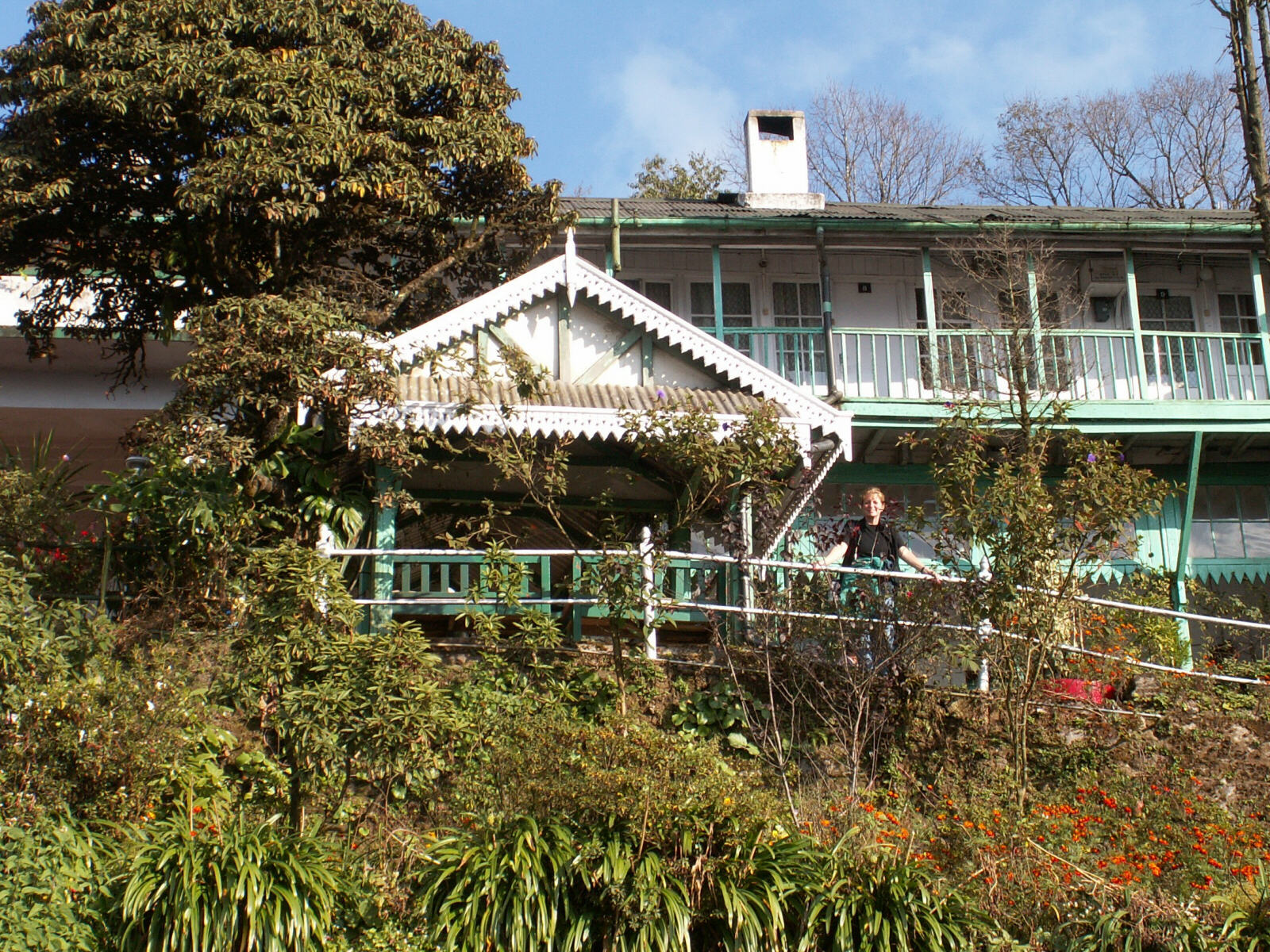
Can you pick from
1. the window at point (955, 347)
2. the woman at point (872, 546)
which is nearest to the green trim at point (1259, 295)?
the window at point (955, 347)

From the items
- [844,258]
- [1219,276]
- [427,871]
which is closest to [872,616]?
[427,871]

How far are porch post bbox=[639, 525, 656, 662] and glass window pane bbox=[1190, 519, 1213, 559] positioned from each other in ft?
27.3

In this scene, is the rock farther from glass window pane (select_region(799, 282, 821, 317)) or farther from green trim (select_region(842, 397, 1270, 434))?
glass window pane (select_region(799, 282, 821, 317))

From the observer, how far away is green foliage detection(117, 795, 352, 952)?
6918 mm

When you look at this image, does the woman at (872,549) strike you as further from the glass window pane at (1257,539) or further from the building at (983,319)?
the glass window pane at (1257,539)

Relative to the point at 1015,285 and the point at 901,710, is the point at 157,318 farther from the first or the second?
the point at 1015,285

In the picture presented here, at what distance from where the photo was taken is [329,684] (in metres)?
7.41

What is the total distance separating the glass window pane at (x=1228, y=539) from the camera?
15.6 metres

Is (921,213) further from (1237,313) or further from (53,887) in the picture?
(53,887)

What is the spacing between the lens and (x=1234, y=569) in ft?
50.5

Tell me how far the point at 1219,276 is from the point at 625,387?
9.48 m

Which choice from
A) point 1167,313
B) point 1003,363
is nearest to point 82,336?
point 1003,363

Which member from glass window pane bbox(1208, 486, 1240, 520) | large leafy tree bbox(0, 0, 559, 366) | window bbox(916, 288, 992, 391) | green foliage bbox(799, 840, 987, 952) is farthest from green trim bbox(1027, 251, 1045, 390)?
green foliage bbox(799, 840, 987, 952)

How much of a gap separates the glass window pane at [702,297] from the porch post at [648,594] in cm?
643
